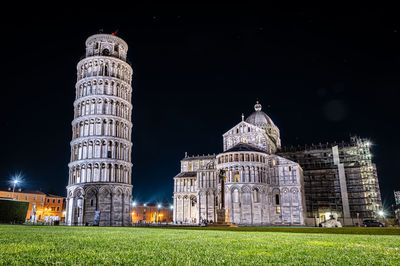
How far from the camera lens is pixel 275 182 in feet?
191

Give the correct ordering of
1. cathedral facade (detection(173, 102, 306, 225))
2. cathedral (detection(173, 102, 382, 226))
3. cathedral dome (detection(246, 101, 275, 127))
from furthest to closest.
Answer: cathedral dome (detection(246, 101, 275, 127)), cathedral (detection(173, 102, 382, 226)), cathedral facade (detection(173, 102, 306, 225))

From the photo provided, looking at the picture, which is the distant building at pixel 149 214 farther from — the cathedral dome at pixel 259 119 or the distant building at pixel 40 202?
the cathedral dome at pixel 259 119

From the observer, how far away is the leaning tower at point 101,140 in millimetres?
43812

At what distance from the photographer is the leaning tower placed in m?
43.8

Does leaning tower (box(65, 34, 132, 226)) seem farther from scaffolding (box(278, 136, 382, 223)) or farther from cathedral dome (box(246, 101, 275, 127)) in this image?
scaffolding (box(278, 136, 382, 223))

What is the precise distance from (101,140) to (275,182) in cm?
3291

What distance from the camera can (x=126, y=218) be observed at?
44688 mm

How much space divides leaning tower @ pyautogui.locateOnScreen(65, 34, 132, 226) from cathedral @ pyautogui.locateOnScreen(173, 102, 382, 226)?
16.3 meters

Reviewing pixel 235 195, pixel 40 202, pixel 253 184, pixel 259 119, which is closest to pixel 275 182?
pixel 253 184

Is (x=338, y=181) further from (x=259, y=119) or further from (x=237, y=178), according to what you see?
(x=237, y=178)

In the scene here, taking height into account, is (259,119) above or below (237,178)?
above

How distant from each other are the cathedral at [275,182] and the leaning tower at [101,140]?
1631 centimetres

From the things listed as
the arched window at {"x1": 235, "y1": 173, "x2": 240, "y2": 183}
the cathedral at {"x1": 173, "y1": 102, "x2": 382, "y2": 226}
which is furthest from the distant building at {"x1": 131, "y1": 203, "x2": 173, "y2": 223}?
the arched window at {"x1": 235, "y1": 173, "x2": 240, "y2": 183}

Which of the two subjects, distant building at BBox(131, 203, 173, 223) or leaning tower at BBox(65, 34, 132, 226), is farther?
distant building at BBox(131, 203, 173, 223)
